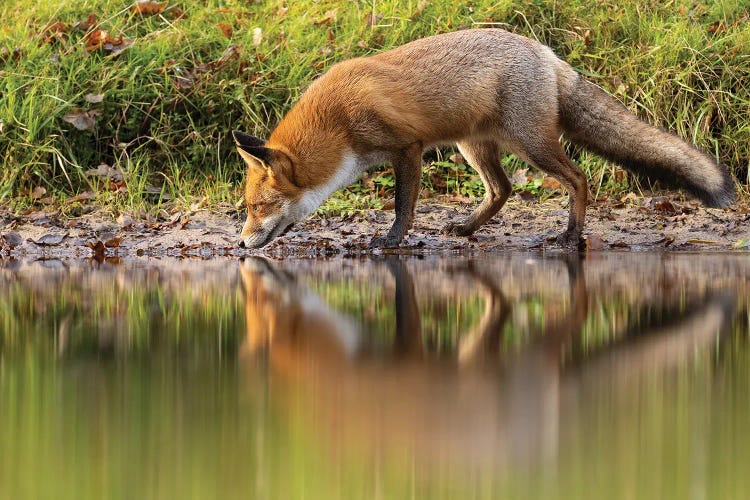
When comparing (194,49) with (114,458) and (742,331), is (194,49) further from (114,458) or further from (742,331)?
(114,458)

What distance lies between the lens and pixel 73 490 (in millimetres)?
2354

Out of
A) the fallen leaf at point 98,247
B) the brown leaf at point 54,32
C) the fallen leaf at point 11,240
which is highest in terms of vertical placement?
the brown leaf at point 54,32

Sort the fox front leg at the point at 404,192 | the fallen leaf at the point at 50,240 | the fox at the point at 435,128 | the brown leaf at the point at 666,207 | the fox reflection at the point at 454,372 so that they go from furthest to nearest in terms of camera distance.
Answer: the brown leaf at the point at 666,207
the fallen leaf at the point at 50,240
the fox front leg at the point at 404,192
the fox at the point at 435,128
the fox reflection at the point at 454,372

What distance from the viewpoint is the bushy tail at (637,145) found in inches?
322

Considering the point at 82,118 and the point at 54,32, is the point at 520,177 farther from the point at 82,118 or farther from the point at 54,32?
the point at 54,32

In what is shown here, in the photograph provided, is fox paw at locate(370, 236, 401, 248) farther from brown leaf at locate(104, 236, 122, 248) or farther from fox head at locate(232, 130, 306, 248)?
brown leaf at locate(104, 236, 122, 248)

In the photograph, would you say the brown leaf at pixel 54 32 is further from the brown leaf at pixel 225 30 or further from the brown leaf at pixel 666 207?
the brown leaf at pixel 666 207

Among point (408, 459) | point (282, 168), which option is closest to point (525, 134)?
point (282, 168)

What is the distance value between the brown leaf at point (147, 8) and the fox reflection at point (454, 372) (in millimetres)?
6644

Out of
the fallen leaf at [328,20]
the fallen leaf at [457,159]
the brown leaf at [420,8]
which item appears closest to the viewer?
the fallen leaf at [457,159]

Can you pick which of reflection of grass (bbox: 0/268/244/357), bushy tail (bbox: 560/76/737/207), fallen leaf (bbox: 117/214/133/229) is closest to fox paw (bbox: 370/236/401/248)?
bushy tail (bbox: 560/76/737/207)

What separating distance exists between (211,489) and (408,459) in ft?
1.58

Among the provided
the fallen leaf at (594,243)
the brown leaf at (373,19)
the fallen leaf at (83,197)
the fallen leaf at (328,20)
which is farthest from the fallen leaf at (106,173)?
the fallen leaf at (594,243)

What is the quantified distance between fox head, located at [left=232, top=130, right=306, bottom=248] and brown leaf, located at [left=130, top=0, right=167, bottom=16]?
3.73m
